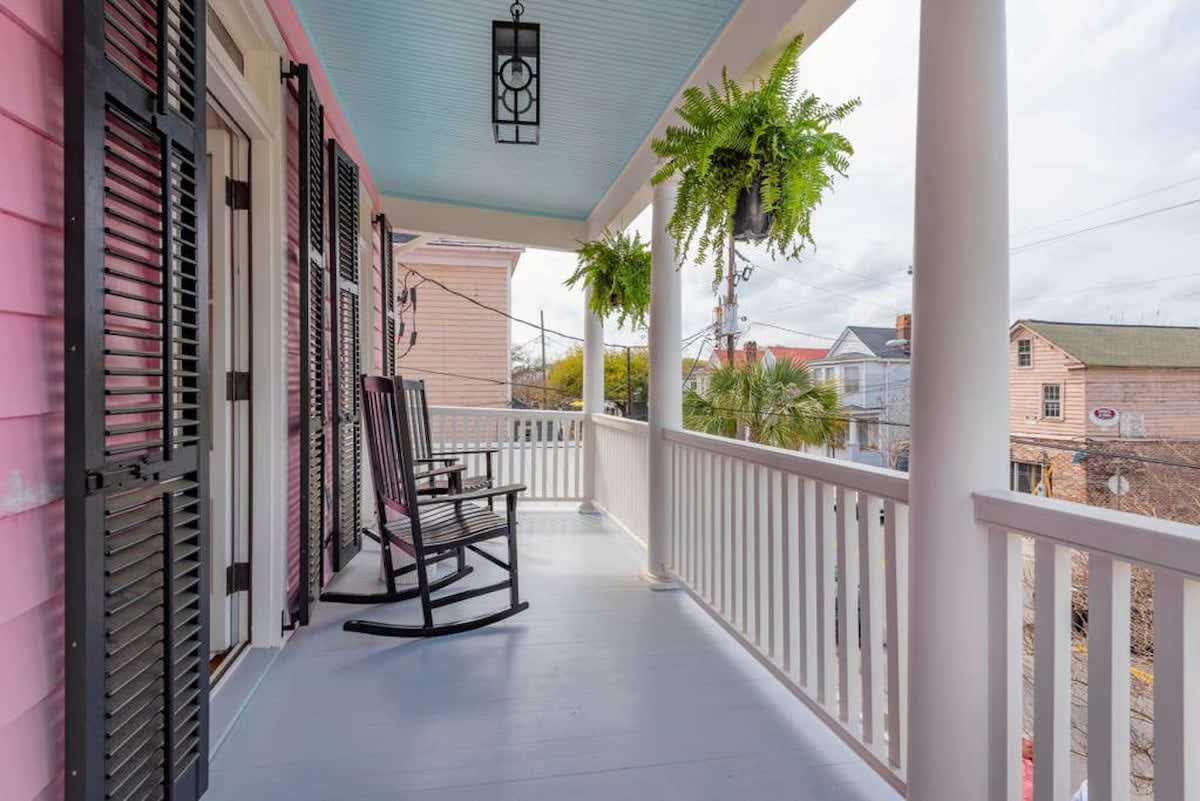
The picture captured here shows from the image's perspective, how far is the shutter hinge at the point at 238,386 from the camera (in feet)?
7.65

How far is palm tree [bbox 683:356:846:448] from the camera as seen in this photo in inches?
90.5

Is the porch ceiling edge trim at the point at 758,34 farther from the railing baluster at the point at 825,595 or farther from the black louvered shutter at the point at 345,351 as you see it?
the black louvered shutter at the point at 345,351

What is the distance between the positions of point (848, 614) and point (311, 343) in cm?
223

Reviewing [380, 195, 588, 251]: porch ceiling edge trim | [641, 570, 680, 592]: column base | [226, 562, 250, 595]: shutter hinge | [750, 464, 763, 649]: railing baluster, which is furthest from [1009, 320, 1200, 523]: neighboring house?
[380, 195, 588, 251]: porch ceiling edge trim

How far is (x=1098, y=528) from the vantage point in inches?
39.7

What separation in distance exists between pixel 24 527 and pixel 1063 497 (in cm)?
177

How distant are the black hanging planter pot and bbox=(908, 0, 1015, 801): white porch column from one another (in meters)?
0.75

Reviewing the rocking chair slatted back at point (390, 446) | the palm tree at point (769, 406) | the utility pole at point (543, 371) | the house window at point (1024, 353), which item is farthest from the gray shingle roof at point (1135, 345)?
the utility pole at point (543, 371)

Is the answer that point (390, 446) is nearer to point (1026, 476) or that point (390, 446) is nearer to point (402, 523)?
point (402, 523)

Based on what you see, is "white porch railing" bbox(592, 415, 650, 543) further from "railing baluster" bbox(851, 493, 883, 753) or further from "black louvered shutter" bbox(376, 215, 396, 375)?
"railing baluster" bbox(851, 493, 883, 753)

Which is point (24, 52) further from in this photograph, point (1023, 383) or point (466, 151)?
point (466, 151)

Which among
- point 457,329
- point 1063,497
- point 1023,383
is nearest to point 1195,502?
point 1063,497

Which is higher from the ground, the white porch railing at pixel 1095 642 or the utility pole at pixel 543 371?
the utility pole at pixel 543 371

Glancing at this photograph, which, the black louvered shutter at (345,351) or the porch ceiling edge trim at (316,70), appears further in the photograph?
the black louvered shutter at (345,351)
